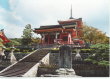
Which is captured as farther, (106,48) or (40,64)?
(40,64)

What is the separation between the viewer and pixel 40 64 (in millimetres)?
12055

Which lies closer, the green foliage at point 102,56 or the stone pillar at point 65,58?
the stone pillar at point 65,58

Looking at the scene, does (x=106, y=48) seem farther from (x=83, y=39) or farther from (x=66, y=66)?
(x=83, y=39)

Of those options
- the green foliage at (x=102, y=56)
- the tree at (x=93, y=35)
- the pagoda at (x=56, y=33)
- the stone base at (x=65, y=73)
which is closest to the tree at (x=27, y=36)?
the pagoda at (x=56, y=33)

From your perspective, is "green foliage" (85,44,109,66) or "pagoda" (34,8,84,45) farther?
"pagoda" (34,8,84,45)

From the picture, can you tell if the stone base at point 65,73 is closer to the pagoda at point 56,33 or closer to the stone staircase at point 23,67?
the stone staircase at point 23,67

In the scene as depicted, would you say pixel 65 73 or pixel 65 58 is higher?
pixel 65 58

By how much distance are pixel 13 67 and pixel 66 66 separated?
155 inches

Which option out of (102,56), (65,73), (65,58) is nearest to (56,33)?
(102,56)

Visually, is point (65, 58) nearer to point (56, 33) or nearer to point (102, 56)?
point (102, 56)

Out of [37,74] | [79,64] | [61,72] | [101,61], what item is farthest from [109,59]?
[37,74]

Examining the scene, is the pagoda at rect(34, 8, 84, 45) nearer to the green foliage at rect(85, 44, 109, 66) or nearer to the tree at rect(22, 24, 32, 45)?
the tree at rect(22, 24, 32, 45)

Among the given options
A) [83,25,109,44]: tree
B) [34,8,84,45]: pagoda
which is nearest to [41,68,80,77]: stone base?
[83,25,109,44]: tree

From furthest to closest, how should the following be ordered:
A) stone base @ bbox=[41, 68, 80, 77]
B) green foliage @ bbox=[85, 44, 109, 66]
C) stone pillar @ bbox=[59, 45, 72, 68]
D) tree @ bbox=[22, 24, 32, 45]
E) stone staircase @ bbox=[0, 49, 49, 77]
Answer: tree @ bbox=[22, 24, 32, 45] < green foliage @ bbox=[85, 44, 109, 66] < stone staircase @ bbox=[0, 49, 49, 77] < stone pillar @ bbox=[59, 45, 72, 68] < stone base @ bbox=[41, 68, 80, 77]
